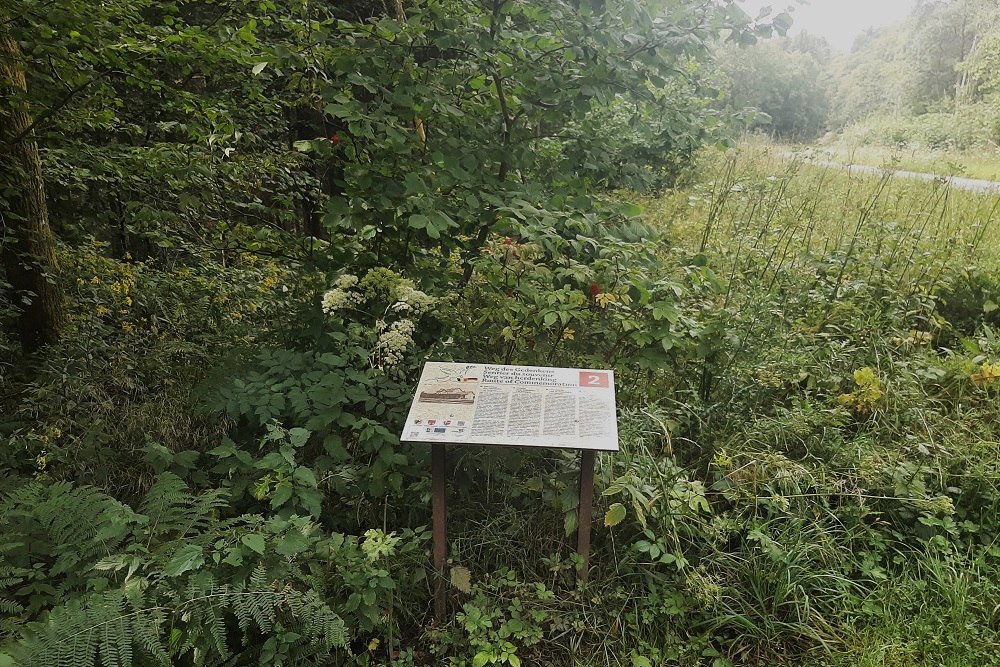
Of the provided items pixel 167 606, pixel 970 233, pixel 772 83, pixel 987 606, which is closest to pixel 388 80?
pixel 167 606

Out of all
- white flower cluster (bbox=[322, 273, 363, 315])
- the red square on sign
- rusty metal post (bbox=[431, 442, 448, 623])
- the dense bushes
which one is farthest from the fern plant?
the dense bushes

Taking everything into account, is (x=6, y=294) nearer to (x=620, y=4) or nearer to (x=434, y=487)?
(x=434, y=487)

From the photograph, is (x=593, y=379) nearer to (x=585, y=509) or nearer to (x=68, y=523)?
(x=585, y=509)

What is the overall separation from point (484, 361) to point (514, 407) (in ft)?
2.33

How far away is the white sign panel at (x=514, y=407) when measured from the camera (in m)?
2.18

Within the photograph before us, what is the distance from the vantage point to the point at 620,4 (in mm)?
2592

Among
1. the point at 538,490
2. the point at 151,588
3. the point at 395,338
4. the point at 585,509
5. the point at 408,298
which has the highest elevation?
the point at 408,298

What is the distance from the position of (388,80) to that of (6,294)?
3.50m

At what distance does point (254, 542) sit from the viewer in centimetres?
180

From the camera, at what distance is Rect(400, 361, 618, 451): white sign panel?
7.16 feet

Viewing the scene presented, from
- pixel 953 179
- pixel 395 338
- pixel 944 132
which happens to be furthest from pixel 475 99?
pixel 944 132

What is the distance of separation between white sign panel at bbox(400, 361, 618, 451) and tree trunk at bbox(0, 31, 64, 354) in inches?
123

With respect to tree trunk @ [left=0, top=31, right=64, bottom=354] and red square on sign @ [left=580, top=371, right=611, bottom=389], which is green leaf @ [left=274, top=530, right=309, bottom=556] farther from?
tree trunk @ [left=0, top=31, right=64, bottom=354]

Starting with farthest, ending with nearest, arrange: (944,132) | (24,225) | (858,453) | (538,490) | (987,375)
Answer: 1. (944,132)
2. (24,225)
3. (987,375)
4. (858,453)
5. (538,490)
